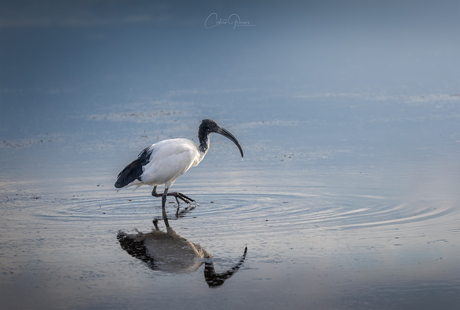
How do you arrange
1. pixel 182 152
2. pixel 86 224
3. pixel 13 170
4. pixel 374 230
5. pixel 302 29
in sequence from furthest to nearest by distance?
1. pixel 302 29
2. pixel 13 170
3. pixel 182 152
4. pixel 86 224
5. pixel 374 230

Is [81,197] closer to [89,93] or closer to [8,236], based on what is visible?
[8,236]

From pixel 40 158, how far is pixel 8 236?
332 inches

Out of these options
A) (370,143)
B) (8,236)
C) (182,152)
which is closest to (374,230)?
(182,152)

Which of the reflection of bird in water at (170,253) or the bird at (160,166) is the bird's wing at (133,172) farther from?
the reflection of bird in water at (170,253)

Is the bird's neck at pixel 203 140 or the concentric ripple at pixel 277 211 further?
the bird's neck at pixel 203 140

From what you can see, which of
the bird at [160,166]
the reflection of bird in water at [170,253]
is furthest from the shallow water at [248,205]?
the bird at [160,166]

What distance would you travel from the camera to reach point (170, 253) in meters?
7.37

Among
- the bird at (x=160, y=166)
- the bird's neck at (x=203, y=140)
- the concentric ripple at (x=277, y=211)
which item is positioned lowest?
the concentric ripple at (x=277, y=211)

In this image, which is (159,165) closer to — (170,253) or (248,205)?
(248,205)

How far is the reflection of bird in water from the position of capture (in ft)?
21.7

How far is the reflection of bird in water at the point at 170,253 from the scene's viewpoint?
6.63 m

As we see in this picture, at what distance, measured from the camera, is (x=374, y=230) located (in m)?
8.04

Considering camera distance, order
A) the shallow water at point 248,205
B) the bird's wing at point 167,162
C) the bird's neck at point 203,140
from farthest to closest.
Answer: the bird's neck at point 203,140, the bird's wing at point 167,162, the shallow water at point 248,205

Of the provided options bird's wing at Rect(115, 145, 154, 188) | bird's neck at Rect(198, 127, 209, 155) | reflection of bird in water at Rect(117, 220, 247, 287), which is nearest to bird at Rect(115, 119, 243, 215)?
bird's wing at Rect(115, 145, 154, 188)
